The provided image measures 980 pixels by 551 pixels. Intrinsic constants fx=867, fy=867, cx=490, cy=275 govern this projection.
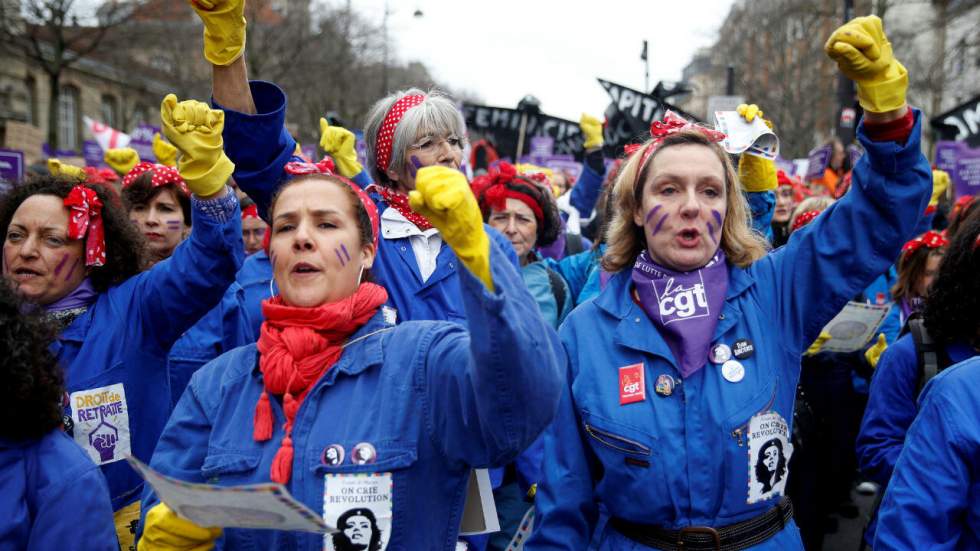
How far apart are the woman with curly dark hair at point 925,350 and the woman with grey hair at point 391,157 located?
1.47m

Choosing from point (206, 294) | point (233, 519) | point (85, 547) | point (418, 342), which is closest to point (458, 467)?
point (418, 342)

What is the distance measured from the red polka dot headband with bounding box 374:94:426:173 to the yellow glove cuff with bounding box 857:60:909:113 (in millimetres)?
1765

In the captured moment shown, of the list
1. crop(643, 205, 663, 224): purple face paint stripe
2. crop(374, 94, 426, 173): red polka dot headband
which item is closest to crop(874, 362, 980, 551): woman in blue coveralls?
crop(643, 205, 663, 224): purple face paint stripe

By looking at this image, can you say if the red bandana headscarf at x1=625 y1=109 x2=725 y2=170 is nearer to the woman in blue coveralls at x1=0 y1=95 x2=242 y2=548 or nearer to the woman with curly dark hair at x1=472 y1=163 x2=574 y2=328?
the woman in blue coveralls at x1=0 y1=95 x2=242 y2=548

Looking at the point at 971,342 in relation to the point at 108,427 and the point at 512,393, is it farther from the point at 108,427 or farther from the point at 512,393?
the point at 108,427

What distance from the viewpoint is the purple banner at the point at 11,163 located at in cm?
709

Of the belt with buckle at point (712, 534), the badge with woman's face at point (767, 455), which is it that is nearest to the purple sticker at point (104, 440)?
the belt with buckle at point (712, 534)

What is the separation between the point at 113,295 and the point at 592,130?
5.03 meters

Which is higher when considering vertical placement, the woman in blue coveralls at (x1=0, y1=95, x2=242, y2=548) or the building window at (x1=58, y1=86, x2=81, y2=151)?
the building window at (x1=58, y1=86, x2=81, y2=151)

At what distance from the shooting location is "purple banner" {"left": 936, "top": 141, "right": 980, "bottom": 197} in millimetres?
7895

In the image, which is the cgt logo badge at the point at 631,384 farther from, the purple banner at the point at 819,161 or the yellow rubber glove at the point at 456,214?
the purple banner at the point at 819,161

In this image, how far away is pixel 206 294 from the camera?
3.08 meters

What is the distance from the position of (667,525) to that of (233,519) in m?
1.16

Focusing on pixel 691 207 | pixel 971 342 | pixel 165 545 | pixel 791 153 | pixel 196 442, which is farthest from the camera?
pixel 791 153
